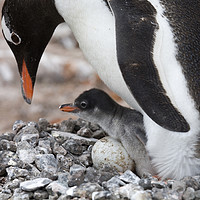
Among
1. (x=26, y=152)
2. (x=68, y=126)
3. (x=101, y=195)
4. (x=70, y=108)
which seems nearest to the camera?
(x=101, y=195)

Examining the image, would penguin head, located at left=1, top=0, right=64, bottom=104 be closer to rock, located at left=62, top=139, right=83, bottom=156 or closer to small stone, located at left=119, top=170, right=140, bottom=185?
rock, located at left=62, top=139, right=83, bottom=156

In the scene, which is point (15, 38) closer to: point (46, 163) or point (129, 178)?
point (46, 163)

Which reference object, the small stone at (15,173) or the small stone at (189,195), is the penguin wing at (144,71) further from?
the small stone at (15,173)

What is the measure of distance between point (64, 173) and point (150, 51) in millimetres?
452

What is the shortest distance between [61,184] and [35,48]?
0.60m

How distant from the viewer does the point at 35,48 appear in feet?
6.13

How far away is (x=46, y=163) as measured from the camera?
173 cm

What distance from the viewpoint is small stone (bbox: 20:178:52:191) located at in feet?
4.79

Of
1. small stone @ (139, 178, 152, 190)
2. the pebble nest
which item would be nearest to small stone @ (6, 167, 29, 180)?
the pebble nest

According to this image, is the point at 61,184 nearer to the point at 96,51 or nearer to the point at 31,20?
the point at 96,51

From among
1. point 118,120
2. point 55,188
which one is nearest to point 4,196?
point 55,188

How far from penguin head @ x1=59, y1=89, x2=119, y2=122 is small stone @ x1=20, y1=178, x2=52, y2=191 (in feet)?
1.43

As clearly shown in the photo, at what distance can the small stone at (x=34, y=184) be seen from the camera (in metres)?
1.46

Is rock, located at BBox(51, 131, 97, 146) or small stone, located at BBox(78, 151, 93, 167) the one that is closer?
small stone, located at BBox(78, 151, 93, 167)
